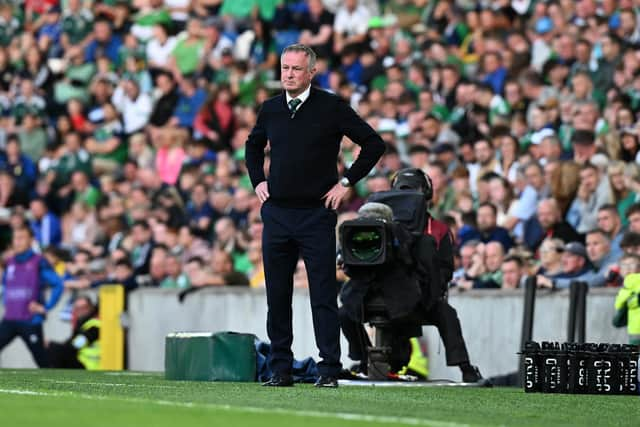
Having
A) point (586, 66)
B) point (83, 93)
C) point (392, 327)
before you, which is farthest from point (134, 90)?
point (392, 327)

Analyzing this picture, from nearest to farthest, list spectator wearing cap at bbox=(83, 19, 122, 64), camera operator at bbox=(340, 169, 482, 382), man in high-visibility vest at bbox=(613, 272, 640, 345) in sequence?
camera operator at bbox=(340, 169, 482, 382) → man in high-visibility vest at bbox=(613, 272, 640, 345) → spectator wearing cap at bbox=(83, 19, 122, 64)

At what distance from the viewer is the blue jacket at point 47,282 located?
64.2ft


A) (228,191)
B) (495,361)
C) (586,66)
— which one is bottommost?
(495,361)

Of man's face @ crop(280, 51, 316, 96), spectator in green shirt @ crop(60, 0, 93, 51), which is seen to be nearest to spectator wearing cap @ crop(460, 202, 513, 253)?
man's face @ crop(280, 51, 316, 96)

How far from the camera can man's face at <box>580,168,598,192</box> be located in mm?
16578

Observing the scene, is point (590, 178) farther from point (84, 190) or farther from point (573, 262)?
point (84, 190)

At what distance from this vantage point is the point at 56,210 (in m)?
23.6

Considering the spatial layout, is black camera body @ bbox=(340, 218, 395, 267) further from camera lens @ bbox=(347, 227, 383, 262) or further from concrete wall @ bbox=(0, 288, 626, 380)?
concrete wall @ bbox=(0, 288, 626, 380)

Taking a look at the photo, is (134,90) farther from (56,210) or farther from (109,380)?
(109,380)

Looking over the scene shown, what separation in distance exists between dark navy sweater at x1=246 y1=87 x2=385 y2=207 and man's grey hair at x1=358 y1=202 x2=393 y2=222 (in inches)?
61.0

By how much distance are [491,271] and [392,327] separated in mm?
2807

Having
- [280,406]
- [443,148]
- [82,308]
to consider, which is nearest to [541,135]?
[443,148]

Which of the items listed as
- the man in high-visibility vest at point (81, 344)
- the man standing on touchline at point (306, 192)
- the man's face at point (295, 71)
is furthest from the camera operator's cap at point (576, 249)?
the man in high-visibility vest at point (81, 344)

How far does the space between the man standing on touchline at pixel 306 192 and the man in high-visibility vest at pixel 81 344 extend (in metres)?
7.73
